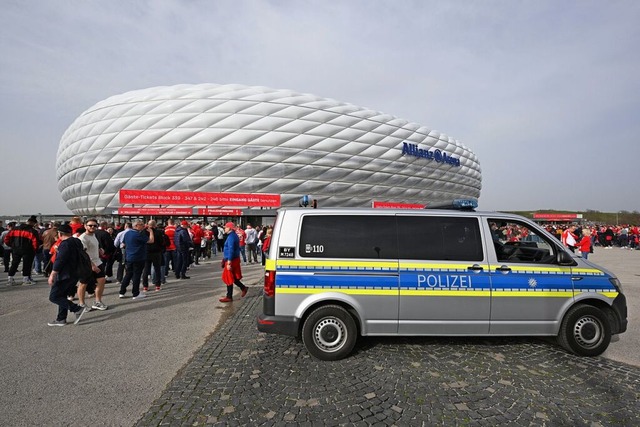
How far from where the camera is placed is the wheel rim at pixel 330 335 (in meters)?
3.84

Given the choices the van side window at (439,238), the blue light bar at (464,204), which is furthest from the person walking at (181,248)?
the blue light bar at (464,204)

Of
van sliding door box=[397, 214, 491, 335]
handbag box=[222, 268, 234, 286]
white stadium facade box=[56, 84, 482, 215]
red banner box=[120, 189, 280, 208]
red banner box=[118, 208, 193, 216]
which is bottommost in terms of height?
handbag box=[222, 268, 234, 286]

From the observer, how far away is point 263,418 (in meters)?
2.63

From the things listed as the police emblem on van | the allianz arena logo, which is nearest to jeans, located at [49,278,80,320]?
the police emblem on van

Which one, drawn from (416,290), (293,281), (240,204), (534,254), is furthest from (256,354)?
(240,204)

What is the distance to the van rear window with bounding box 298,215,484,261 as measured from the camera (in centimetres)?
388

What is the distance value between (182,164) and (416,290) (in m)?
Answer: 37.6

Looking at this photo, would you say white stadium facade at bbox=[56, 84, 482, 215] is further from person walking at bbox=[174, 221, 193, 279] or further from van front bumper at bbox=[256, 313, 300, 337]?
van front bumper at bbox=[256, 313, 300, 337]

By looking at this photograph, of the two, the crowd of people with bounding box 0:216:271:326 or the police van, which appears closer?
Result: the police van

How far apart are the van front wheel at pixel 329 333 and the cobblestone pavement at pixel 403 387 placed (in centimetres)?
16

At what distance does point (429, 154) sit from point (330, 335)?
4834cm

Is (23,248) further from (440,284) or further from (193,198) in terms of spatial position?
(193,198)

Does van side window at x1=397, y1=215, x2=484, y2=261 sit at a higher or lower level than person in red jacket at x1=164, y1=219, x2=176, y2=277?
higher

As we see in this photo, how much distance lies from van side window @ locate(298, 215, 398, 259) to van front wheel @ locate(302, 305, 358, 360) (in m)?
0.66
